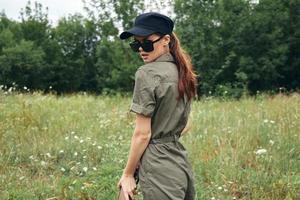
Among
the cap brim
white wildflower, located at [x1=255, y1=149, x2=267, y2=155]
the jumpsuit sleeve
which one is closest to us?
the jumpsuit sleeve

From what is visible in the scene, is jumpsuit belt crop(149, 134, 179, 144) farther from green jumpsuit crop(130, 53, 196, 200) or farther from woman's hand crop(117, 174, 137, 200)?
woman's hand crop(117, 174, 137, 200)

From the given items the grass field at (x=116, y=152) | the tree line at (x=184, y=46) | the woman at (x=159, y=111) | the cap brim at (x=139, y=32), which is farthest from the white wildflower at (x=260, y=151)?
the tree line at (x=184, y=46)

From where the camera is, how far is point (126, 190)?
2936 millimetres

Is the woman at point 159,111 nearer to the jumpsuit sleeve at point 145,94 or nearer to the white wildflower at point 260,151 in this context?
the jumpsuit sleeve at point 145,94

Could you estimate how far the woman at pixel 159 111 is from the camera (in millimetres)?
2840

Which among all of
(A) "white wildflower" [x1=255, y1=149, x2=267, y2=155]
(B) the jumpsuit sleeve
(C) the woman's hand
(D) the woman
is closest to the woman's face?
(D) the woman

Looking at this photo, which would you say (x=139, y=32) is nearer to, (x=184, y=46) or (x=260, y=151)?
(x=260, y=151)

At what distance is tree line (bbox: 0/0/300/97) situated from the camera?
1215 inches

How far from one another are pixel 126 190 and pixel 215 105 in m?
7.16

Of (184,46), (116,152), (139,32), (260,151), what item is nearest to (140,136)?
(139,32)

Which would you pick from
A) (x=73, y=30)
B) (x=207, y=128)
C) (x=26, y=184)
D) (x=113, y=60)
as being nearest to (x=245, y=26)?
(x=113, y=60)

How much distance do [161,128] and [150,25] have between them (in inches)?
23.5

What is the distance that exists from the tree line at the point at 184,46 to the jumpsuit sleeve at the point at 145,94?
23408mm

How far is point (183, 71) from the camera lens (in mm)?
2971
